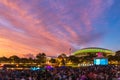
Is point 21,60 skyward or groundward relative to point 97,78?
skyward

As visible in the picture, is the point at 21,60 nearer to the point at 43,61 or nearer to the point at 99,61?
the point at 43,61

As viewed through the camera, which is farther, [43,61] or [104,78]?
[43,61]

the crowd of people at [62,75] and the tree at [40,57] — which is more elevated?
the tree at [40,57]

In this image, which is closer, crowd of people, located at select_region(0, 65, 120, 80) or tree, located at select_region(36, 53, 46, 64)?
crowd of people, located at select_region(0, 65, 120, 80)

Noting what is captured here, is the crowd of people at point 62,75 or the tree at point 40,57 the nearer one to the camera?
the crowd of people at point 62,75

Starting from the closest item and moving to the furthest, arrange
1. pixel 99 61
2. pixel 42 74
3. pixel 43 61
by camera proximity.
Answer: pixel 42 74 < pixel 99 61 < pixel 43 61

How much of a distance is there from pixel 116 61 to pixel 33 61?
46.0 metres

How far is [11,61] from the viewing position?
579ft

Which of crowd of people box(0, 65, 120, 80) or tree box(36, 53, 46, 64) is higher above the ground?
tree box(36, 53, 46, 64)

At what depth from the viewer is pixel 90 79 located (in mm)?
21438

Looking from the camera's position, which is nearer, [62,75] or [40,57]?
[62,75]

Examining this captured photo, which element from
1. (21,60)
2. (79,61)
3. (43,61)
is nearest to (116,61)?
(79,61)

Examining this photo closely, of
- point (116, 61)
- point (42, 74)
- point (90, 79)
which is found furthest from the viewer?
point (116, 61)

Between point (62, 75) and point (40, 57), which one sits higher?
point (40, 57)
